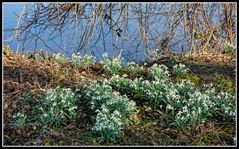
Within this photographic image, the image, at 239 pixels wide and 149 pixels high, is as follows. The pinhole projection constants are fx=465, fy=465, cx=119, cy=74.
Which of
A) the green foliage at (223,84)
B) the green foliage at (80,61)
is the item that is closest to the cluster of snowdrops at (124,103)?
the green foliage at (223,84)

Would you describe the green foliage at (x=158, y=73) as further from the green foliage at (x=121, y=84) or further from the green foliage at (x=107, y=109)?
the green foliage at (x=107, y=109)

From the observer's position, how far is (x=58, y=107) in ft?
15.6

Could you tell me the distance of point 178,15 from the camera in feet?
24.3

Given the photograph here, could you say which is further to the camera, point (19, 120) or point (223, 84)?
point (223, 84)

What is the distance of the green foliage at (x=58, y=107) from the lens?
4.64 m

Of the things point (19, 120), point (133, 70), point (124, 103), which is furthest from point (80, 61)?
point (19, 120)

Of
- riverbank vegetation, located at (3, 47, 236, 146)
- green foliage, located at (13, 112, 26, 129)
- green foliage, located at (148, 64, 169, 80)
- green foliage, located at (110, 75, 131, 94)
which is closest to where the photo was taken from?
riverbank vegetation, located at (3, 47, 236, 146)

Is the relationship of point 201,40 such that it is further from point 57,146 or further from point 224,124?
point 57,146

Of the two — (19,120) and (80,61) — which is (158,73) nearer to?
(80,61)

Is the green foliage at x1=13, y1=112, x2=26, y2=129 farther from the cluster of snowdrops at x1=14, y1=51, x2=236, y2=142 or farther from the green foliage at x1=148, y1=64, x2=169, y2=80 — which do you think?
the green foliage at x1=148, y1=64, x2=169, y2=80

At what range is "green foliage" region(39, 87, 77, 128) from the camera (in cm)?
464

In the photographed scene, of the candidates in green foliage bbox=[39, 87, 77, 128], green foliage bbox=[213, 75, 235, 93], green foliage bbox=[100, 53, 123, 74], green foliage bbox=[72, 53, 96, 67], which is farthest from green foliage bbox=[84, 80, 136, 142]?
green foliage bbox=[213, 75, 235, 93]

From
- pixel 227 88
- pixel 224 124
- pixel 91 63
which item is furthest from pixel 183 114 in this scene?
pixel 91 63

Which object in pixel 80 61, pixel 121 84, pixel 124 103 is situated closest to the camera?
pixel 124 103
